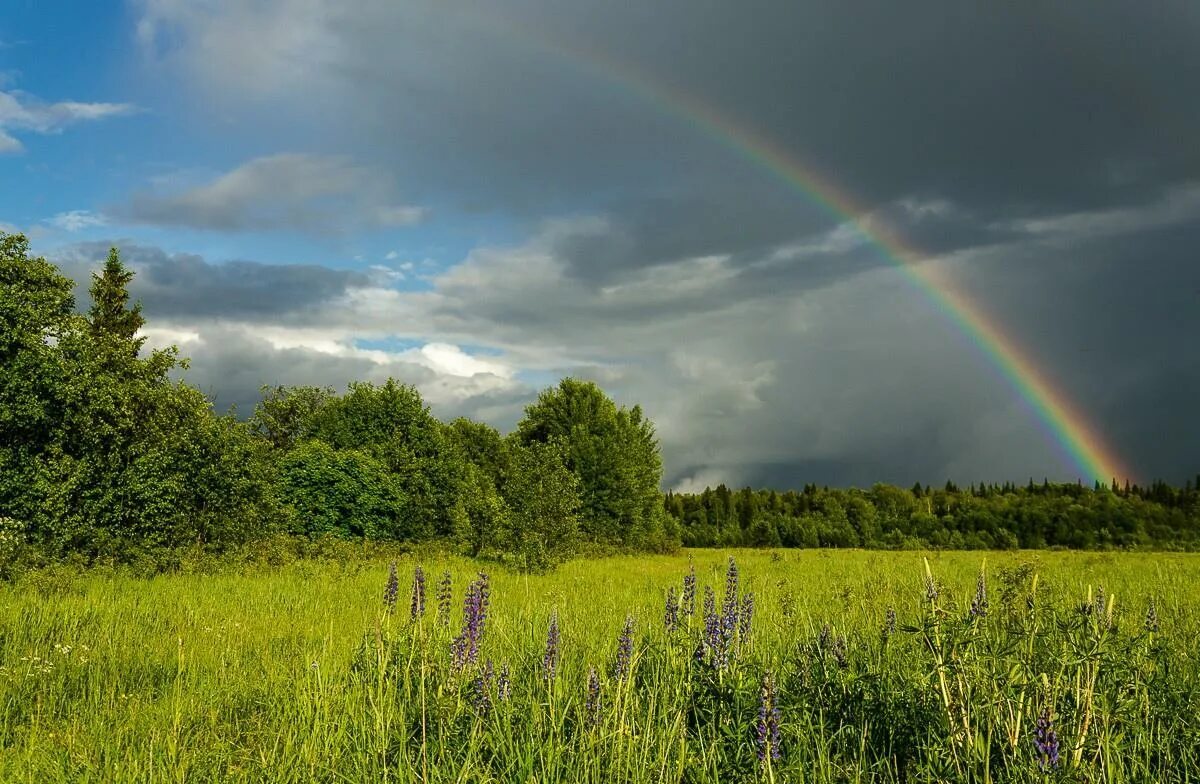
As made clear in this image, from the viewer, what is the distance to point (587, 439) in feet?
165

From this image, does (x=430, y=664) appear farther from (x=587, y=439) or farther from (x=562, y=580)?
(x=587, y=439)

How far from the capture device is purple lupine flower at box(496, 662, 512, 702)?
15.4ft

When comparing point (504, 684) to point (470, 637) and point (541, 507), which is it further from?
point (541, 507)

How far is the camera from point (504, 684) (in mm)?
4766

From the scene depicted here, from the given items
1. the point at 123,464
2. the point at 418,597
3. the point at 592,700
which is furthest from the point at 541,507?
the point at 592,700

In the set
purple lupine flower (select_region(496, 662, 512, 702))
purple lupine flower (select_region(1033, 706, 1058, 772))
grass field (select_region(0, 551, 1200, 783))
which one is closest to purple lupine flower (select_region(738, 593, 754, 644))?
grass field (select_region(0, 551, 1200, 783))

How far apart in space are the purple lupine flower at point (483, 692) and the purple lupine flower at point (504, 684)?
0.07 m

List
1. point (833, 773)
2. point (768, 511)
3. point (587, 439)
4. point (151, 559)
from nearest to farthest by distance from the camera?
point (833, 773) < point (151, 559) < point (587, 439) < point (768, 511)

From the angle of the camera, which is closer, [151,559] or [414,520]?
[151,559]

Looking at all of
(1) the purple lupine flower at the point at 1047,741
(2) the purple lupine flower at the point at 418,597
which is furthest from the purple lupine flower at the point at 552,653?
(1) the purple lupine flower at the point at 1047,741

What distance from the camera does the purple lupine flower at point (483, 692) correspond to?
14.8ft

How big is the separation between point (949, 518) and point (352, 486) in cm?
4924

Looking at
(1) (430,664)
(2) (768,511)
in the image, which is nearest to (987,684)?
(1) (430,664)

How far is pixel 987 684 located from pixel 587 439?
153 feet
